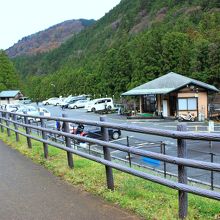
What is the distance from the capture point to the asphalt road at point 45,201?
4.52 meters

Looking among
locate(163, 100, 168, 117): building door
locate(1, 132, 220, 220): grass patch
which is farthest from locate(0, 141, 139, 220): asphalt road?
locate(163, 100, 168, 117): building door

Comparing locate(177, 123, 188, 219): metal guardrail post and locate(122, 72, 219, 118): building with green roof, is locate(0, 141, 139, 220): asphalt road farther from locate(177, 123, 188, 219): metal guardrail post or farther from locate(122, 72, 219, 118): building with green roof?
locate(122, 72, 219, 118): building with green roof

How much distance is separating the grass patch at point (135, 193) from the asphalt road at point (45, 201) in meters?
0.17

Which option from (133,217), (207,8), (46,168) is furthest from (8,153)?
(207,8)

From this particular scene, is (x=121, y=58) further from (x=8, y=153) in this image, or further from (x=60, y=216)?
(x=60, y=216)

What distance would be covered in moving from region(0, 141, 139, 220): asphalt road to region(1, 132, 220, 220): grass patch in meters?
0.17

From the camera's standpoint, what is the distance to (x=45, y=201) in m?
5.18

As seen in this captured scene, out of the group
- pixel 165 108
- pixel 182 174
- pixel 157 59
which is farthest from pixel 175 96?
pixel 182 174

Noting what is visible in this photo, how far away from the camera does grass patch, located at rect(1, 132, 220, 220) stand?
14.1ft

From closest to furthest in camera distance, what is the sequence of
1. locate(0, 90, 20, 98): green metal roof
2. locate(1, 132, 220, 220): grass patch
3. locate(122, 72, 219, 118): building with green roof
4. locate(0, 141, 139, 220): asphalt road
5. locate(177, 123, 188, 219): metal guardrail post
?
locate(177, 123, 188, 219): metal guardrail post
locate(1, 132, 220, 220): grass patch
locate(0, 141, 139, 220): asphalt road
locate(122, 72, 219, 118): building with green roof
locate(0, 90, 20, 98): green metal roof

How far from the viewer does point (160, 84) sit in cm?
4478

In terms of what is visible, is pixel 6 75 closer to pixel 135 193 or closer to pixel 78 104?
pixel 78 104

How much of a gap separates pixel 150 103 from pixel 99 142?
42.1m

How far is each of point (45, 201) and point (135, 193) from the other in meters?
1.27
